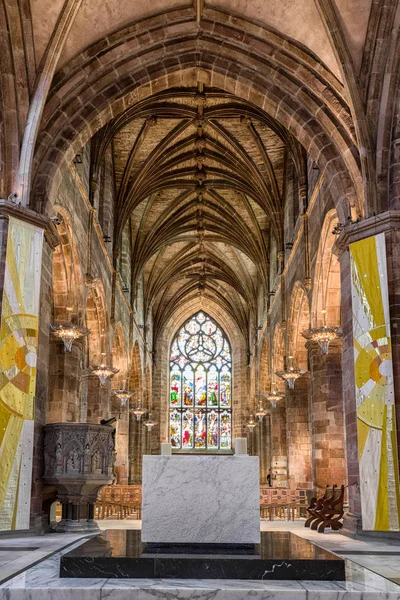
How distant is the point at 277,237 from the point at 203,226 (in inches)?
243

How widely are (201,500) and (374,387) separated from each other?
5.13 m

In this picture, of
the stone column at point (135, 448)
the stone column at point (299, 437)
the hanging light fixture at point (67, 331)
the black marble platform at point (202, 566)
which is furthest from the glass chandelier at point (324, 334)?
the stone column at point (135, 448)

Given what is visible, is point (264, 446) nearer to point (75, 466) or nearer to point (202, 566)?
point (75, 466)

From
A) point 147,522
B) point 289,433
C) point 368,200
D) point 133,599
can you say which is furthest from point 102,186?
point 133,599

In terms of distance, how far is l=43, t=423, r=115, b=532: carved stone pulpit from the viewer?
1135 centimetres

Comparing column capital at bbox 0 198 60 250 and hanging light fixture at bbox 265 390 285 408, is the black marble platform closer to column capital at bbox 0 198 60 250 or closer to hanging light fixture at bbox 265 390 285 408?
column capital at bbox 0 198 60 250

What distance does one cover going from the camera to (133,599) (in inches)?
194

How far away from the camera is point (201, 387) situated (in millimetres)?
39562

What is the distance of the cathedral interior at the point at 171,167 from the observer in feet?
35.0

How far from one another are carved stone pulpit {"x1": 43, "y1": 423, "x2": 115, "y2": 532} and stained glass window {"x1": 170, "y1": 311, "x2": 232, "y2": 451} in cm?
2650

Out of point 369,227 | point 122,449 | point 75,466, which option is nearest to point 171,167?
point 122,449

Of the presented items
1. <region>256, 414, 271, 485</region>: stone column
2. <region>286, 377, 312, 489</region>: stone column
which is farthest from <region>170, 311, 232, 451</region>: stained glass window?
<region>286, 377, 312, 489</region>: stone column

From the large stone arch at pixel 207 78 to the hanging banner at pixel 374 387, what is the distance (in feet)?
4.78

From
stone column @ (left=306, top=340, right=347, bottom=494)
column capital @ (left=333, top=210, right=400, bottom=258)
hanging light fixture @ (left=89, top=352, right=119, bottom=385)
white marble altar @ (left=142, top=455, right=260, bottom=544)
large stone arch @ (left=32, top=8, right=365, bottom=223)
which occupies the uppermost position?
large stone arch @ (left=32, top=8, right=365, bottom=223)
